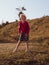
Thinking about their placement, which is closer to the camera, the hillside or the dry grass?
the dry grass

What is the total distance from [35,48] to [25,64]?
2226 mm

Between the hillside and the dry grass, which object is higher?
the hillside

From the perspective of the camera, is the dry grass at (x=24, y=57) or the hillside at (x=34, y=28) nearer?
the dry grass at (x=24, y=57)

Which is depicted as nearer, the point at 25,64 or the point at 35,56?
the point at 25,64

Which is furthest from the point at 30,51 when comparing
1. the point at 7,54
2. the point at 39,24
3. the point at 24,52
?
the point at 39,24

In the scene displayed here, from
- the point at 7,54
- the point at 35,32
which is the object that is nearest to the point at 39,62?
the point at 7,54

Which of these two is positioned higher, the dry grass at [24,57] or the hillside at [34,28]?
the hillside at [34,28]

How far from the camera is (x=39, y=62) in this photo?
10.9 metres

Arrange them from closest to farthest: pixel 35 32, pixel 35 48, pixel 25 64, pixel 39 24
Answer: pixel 25 64, pixel 35 48, pixel 35 32, pixel 39 24

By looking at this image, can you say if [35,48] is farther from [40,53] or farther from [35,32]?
[35,32]

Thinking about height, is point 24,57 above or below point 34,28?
below

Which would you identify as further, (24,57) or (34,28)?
(34,28)

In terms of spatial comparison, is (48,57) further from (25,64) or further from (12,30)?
(12,30)

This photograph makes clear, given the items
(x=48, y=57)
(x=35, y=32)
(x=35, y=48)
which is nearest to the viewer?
(x=48, y=57)
